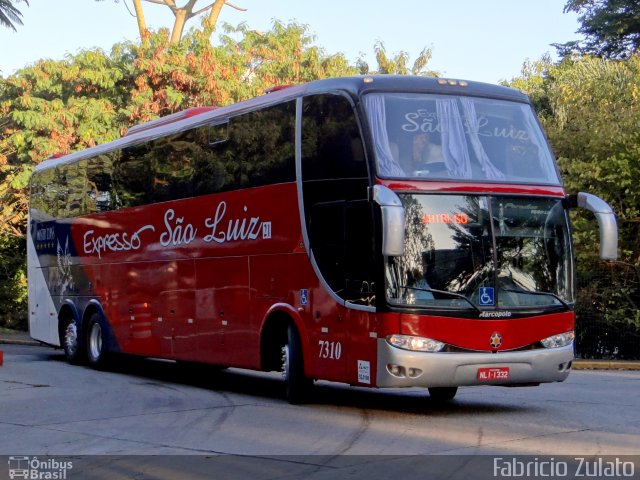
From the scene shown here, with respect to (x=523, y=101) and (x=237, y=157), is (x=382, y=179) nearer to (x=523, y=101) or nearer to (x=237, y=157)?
(x=523, y=101)

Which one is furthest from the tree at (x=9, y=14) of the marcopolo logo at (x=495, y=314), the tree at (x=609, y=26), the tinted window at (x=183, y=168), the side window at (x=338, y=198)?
the tree at (x=609, y=26)

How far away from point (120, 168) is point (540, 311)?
31.7 ft

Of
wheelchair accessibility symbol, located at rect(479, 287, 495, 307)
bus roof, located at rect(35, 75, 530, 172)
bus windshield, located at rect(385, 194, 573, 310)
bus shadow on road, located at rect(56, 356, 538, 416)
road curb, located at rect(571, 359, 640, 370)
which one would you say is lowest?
road curb, located at rect(571, 359, 640, 370)

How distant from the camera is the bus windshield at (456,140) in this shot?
1281 centimetres

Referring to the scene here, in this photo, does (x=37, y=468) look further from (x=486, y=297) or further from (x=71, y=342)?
(x=71, y=342)

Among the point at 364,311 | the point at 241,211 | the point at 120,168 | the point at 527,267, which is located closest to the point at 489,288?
the point at 527,267

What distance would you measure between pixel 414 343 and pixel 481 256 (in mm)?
1322

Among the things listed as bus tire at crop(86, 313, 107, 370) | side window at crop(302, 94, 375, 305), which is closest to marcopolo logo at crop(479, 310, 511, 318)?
side window at crop(302, 94, 375, 305)

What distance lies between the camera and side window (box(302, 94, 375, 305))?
12789 millimetres

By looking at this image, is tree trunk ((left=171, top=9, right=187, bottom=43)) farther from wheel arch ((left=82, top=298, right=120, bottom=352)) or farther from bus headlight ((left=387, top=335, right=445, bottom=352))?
bus headlight ((left=387, top=335, right=445, bottom=352))

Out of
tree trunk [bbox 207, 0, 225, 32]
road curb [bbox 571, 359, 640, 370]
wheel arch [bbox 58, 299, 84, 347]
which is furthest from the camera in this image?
tree trunk [bbox 207, 0, 225, 32]

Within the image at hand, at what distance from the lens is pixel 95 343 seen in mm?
21109

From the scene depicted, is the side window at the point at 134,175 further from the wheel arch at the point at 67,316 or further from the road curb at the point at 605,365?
the road curb at the point at 605,365

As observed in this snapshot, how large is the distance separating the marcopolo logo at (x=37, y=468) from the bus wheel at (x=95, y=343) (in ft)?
34.7
